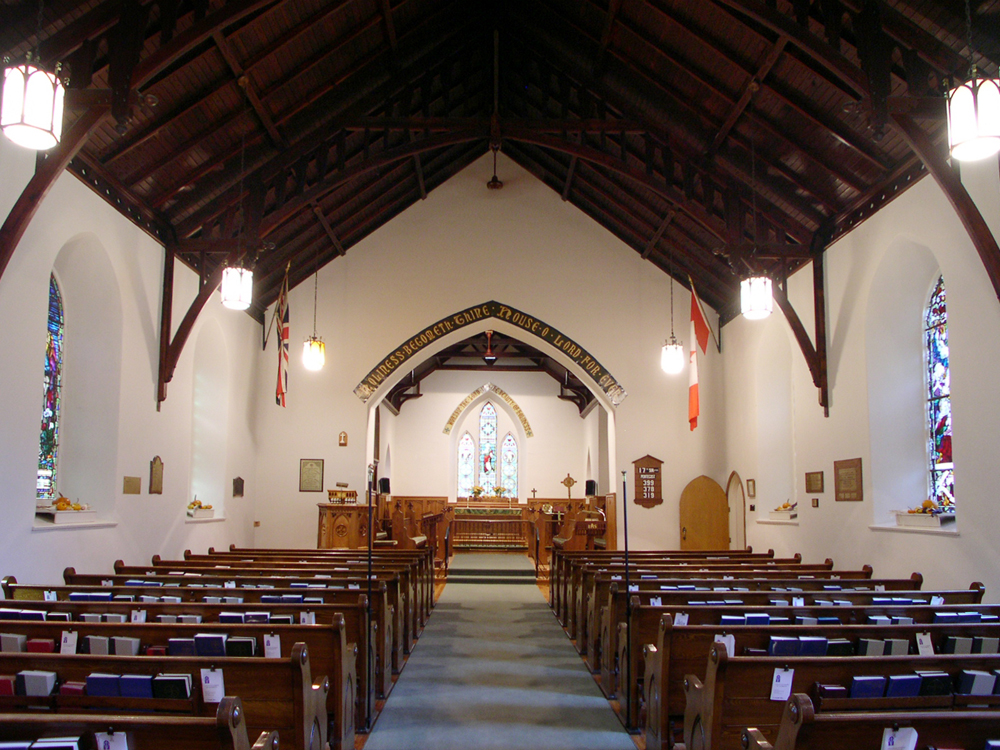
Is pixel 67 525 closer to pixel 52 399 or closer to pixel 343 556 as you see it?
pixel 52 399

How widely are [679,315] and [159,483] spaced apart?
7.38 m

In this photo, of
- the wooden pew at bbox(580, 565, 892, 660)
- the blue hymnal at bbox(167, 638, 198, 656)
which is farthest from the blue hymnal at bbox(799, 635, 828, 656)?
the blue hymnal at bbox(167, 638, 198, 656)

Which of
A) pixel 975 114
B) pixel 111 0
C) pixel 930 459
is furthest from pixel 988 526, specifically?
pixel 111 0

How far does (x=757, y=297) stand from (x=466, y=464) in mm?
12598

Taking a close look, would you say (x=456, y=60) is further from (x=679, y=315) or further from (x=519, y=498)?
(x=519, y=498)

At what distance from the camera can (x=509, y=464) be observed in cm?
1891

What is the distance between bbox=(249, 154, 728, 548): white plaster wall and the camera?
36.3ft

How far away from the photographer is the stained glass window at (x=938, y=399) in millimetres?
6770

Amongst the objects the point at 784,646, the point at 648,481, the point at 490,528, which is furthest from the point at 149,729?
the point at 490,528

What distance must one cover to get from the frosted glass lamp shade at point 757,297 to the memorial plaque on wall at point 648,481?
4228 millimetres

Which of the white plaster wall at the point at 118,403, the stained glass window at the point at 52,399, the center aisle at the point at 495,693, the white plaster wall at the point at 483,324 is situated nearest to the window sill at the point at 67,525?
the white plaster wall at the point at 118,403

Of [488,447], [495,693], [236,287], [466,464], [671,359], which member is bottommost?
[495,693]

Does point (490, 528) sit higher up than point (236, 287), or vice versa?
point (236, 287)

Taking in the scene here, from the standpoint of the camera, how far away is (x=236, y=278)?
718cm
